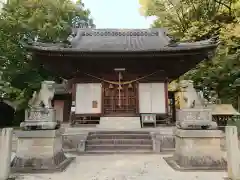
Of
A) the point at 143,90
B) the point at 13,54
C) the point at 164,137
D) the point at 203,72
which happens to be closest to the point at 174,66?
the point at 143,90

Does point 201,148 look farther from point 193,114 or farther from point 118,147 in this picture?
point 118,147

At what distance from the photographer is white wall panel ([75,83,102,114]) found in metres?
14.8

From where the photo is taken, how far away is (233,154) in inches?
216

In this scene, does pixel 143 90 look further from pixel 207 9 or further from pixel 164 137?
pixel 207 9

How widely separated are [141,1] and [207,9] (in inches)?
351

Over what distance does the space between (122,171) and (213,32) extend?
49.5 feet

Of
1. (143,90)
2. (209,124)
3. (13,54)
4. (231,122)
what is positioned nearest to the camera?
(209,124)

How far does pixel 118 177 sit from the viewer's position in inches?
234

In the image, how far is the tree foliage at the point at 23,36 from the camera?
662 inches

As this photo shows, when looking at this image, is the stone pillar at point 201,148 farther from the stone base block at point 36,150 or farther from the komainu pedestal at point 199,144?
the stone base block at point 36,150

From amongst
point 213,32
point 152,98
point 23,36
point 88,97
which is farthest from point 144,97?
point 23,36

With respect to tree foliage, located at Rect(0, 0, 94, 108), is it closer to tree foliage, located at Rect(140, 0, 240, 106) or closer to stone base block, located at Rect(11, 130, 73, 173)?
tree foliage, located at Rect(140, 0, 240, 106)

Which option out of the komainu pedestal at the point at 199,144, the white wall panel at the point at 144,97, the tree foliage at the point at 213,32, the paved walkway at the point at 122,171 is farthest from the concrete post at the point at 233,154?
the tree foliage at the point at 213,32

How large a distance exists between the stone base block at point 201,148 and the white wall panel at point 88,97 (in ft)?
27.6
